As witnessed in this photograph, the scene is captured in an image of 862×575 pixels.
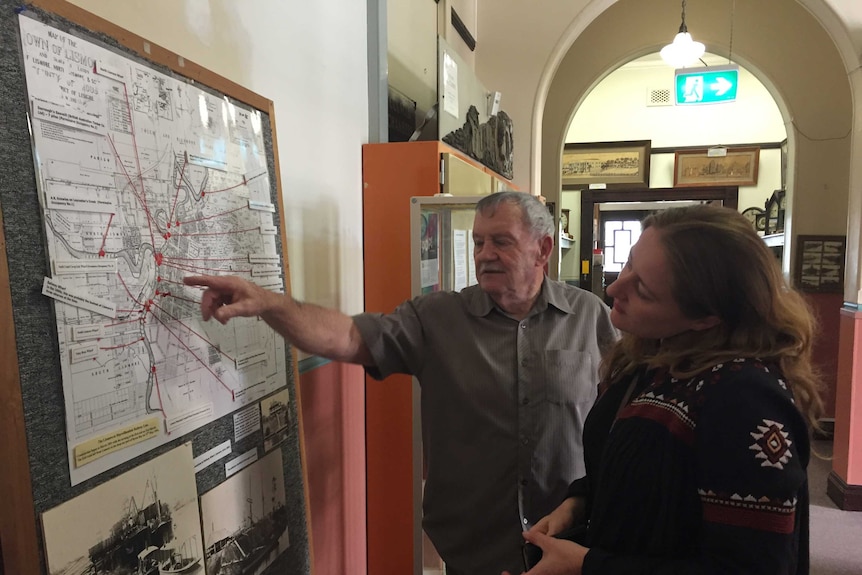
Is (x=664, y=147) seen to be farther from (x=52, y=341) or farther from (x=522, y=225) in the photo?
(x=52, y=341)

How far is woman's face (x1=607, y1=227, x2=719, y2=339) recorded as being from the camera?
79cm

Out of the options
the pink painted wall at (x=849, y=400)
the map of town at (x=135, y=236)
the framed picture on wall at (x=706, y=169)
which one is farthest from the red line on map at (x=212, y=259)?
the framed picture on wall at (x=706, y=169)

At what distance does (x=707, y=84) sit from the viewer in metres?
4.07

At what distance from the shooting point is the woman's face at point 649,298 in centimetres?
79

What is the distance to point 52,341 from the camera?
2.37 feet

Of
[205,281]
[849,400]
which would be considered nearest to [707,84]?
[849,400]

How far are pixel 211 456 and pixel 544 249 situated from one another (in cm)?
94

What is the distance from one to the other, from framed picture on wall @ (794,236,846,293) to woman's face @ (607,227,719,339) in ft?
13.9

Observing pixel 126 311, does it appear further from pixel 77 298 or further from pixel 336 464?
pixel 336 464

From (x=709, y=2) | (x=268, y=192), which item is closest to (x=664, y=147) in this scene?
(x=709, y=2)

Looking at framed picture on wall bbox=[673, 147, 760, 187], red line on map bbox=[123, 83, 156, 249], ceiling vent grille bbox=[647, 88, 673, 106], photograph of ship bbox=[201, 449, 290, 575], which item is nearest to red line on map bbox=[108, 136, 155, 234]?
red line on map bbox=[123, 83, 156, 249]

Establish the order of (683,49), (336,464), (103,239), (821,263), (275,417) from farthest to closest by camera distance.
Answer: (821,263), (683,49), (336,464), (275,417), (103,239)

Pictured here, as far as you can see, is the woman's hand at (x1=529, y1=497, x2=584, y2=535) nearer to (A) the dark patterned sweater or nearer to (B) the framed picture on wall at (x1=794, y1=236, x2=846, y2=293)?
(A) the dark patterned sweater

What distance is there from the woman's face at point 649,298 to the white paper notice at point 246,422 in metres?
0.73
